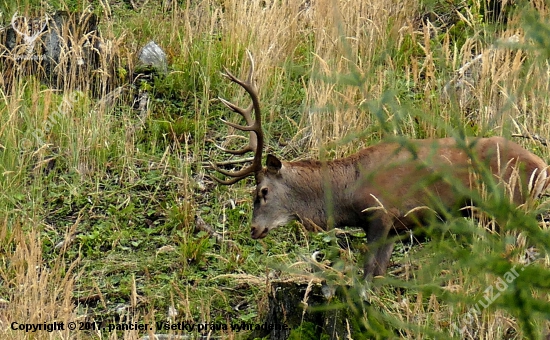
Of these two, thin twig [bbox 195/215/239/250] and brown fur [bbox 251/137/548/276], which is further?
thin twig [bbox 195/215/239/250]

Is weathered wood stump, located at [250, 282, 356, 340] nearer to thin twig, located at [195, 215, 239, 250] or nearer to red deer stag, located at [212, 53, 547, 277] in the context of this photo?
red deer stag, located at [212, 53, 547, 277]

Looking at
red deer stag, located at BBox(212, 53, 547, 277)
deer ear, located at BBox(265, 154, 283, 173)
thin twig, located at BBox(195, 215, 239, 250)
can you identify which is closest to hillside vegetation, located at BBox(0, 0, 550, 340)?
thin twig, located at BBox(195, 215, 239, 250)

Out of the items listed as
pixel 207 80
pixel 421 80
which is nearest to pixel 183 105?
pixel 207 80

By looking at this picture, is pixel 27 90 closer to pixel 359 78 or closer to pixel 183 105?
pixel 183 105

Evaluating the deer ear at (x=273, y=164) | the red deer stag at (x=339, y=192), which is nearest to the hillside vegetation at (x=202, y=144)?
the red deer stag at (x=339, y=192)

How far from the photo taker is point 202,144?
8.62m

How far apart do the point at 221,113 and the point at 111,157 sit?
1.15 meters

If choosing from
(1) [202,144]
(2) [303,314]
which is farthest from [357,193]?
(1) [202,144]

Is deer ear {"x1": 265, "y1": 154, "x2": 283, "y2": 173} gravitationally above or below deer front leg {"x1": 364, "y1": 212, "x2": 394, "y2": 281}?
above

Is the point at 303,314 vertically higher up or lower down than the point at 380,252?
lower down

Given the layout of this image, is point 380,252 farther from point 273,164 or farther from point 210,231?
point 210,231

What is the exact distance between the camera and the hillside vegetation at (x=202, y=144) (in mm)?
6277

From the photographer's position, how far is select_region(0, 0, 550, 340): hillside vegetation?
628 cm

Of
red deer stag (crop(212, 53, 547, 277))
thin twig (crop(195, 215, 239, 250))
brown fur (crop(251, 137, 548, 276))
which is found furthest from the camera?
thin twig (crop(195, 215, 239, 250))
